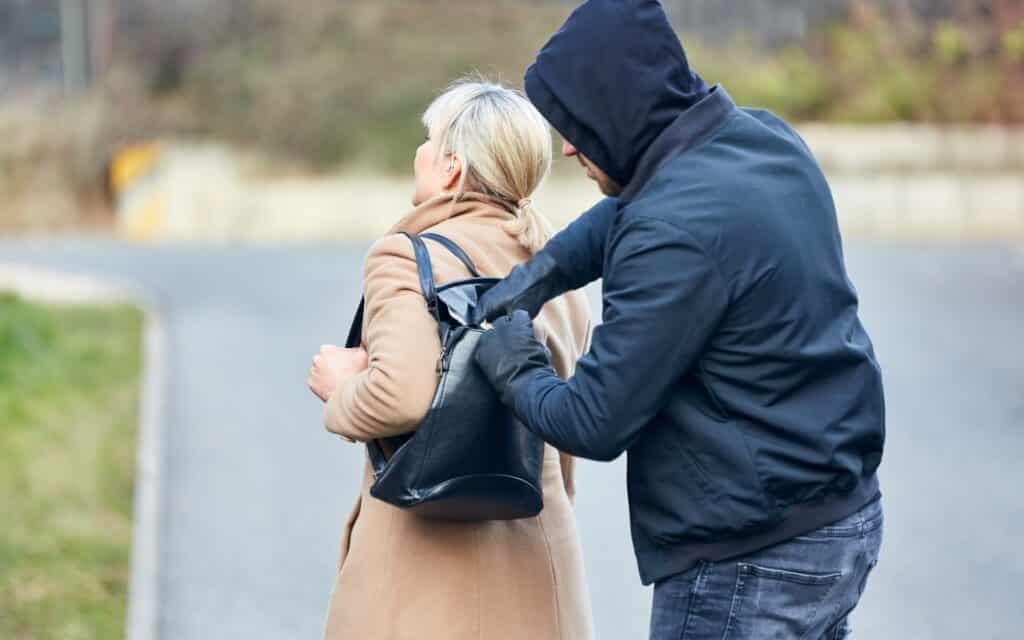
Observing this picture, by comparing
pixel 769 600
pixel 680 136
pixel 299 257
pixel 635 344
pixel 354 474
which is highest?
pixel 680 136

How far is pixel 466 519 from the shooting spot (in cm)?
305

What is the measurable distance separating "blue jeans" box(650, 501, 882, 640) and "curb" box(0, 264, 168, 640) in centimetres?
316

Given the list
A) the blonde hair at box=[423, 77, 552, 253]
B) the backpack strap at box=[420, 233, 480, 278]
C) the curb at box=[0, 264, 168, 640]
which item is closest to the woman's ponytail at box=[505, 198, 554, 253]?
the blonde hair at box=[423, 77, 552, 253]

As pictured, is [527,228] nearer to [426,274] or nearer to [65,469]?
[426,274]

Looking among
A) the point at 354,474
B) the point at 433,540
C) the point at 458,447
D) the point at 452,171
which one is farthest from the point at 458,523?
the point at 354,474

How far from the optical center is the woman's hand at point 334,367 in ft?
10.1

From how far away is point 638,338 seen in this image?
264 centimetres

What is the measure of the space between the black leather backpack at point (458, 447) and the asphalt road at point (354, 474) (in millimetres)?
2795

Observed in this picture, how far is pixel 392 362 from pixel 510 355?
0.73ft

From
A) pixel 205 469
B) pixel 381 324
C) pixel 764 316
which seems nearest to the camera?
pixel 764 316

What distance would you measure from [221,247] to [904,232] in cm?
866

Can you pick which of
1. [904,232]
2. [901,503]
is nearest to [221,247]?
[904,232]

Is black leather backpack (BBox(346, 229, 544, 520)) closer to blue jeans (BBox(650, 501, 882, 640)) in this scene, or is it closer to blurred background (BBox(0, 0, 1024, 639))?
blue jeans (BBox(650, 501, 882, 640))

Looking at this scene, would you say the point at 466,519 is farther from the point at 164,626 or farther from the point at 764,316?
the point at 164,626
